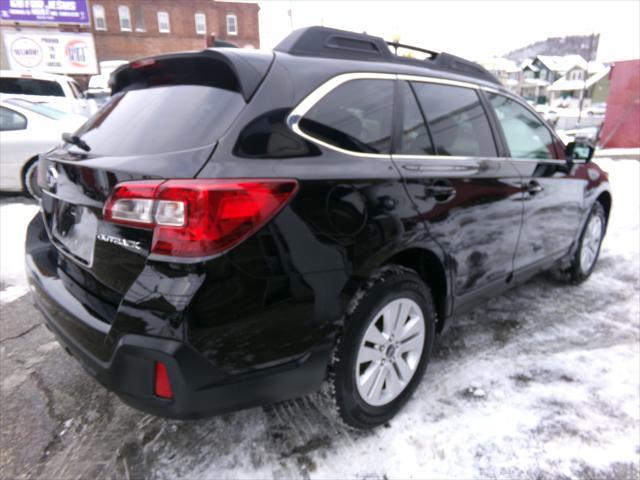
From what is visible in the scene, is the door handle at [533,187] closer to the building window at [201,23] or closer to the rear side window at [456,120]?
the rear side window at [456,120]

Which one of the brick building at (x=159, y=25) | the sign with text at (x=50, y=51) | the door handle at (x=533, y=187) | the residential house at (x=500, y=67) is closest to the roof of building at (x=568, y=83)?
the residential house at (x=500, y=67)

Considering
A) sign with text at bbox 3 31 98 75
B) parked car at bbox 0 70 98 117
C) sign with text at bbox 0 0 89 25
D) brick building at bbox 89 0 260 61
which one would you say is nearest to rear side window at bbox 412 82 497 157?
parked car at bbox 0 70 98 117

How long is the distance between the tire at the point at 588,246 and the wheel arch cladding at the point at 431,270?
2.04 meters

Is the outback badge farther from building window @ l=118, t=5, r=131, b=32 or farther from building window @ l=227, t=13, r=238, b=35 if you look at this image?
building window @ l=227, t=13, r=238, b=35

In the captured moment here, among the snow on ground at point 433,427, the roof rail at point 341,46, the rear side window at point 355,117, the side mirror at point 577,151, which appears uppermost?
the roof rail at point 341,46

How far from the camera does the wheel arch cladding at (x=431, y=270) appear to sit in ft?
7.41

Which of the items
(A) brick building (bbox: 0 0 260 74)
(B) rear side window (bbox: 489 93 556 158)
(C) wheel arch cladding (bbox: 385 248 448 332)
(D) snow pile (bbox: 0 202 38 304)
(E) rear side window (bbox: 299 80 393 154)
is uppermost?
(A) brick building (bbox: 0 0 260 74)

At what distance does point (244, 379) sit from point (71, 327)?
746mm

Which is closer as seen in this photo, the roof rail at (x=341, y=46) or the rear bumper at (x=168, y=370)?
the rear bumper at (x=168, y=370)

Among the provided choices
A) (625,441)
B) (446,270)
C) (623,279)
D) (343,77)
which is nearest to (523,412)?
(625,441)

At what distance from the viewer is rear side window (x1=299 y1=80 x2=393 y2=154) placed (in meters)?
1.87

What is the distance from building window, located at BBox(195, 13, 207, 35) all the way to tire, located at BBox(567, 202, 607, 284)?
4072 centimetres

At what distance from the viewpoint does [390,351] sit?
2182 mm

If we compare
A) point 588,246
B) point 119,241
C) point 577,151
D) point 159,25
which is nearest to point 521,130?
point 577,151
